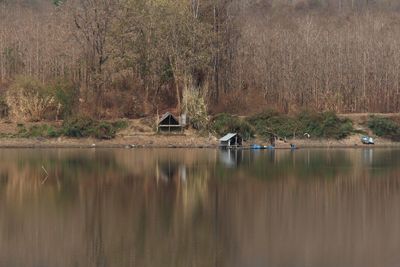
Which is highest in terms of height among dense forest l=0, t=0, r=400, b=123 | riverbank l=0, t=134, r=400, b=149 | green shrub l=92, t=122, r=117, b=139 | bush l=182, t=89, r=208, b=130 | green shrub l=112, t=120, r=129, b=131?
dense forest l=0, t=0, r=400, b=123

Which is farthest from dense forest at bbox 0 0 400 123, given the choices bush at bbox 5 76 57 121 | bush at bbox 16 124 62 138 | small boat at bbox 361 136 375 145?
small boat at bbox 361 136 375 145

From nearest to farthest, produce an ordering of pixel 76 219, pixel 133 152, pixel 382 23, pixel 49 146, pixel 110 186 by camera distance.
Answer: pixel 76 219, pixel 110 186, pixel 133 152, pixel 49 146, pixel 382 23

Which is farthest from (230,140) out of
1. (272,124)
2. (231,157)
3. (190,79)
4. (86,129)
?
(86,129)

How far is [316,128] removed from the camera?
64.3m

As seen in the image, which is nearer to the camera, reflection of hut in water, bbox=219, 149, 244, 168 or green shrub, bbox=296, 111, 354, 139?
reflection of hut in water, bbox=219, 149, 244, 168

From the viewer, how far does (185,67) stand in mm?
66062

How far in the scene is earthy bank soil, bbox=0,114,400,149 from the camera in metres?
62.2

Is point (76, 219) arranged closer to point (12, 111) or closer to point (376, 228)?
point (376, 228)

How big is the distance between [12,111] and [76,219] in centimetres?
4368

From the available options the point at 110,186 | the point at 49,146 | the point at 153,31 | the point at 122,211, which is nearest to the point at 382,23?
the point at 153,31

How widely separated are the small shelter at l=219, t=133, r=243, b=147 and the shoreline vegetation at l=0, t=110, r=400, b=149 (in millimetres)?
894

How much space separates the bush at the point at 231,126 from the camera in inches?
2495

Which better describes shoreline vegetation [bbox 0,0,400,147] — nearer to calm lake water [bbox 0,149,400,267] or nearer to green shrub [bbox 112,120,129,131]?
green shrub [bbox 112,120,129,131]

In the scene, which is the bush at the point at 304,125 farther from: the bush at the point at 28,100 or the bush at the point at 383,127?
the bush at the point at 28,100
